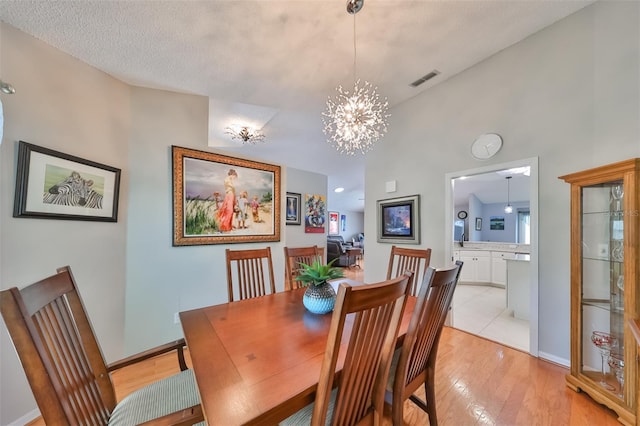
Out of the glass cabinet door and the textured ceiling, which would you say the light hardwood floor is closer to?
the glass cabinet door

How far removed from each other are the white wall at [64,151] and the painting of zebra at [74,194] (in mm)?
154

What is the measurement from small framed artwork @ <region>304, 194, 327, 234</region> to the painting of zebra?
15.3 ft

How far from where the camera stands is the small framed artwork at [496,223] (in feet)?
24.3

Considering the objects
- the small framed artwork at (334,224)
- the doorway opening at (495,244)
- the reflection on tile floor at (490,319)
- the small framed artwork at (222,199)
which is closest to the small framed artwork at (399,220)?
the doorway opening at (495,244)

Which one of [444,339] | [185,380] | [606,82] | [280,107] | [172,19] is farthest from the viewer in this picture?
[280,107]

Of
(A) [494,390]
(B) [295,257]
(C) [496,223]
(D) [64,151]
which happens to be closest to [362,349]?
(B) [295,257]

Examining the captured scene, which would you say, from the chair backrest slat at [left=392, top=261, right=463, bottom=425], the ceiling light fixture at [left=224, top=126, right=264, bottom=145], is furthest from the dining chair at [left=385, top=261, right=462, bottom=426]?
the ceiling light fixture at [left=224, top=126, right=264, bottom=145]

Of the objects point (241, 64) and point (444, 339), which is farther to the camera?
point (444, 339)

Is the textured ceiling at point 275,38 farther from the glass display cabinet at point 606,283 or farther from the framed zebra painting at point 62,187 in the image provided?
the glass display cabinet at point 606,283

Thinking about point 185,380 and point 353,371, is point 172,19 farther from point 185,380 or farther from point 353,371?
point 353,371

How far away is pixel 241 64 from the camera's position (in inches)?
94.4

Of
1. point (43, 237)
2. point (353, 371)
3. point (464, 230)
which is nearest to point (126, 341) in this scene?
point (43, 237)

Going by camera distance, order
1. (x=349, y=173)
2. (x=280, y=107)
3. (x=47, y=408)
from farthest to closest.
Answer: (x=349, y=173) < (x=280, y=107) < (x=47, y=408)

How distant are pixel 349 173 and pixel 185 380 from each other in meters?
6.16
